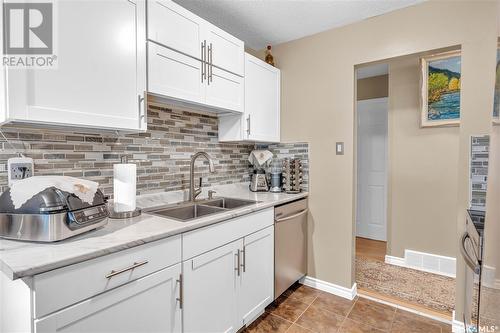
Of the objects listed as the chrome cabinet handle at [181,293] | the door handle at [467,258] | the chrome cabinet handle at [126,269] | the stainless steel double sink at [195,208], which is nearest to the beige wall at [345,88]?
the door handle at [467,258]

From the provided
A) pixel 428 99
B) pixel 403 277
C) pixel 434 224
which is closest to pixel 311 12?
pixel 428 99

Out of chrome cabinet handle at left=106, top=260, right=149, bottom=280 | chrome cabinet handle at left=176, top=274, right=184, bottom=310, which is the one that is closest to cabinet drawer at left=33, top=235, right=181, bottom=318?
chrome cabinet handle at left=106, top=260, right=149, bottom=280

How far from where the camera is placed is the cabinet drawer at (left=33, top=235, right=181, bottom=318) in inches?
32.7

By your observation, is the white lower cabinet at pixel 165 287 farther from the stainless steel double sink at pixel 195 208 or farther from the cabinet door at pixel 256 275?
the stainless steel double sink at pixel 195 208

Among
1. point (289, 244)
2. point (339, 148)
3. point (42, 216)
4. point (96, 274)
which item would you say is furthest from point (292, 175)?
point (42, 216)

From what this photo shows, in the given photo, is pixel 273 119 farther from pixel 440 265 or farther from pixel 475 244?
pixel 440 265

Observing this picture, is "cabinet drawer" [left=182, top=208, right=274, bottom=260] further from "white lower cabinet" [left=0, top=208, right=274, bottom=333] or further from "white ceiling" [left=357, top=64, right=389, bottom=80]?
"white ceiling" [left=357, top=64, right=389, bottom=80]

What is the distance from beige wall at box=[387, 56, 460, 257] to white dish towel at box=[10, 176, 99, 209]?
297cm

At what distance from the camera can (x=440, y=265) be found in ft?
8.77

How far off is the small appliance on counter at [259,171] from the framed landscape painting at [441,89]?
1742 mm

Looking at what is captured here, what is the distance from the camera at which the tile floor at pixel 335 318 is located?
1847mm

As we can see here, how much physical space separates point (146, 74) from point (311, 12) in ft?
4.81

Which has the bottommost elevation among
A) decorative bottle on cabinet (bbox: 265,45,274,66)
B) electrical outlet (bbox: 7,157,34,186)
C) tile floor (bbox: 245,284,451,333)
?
tile floor (bbox: 245,284,451,333)

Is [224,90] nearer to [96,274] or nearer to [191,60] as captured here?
[191,60]
